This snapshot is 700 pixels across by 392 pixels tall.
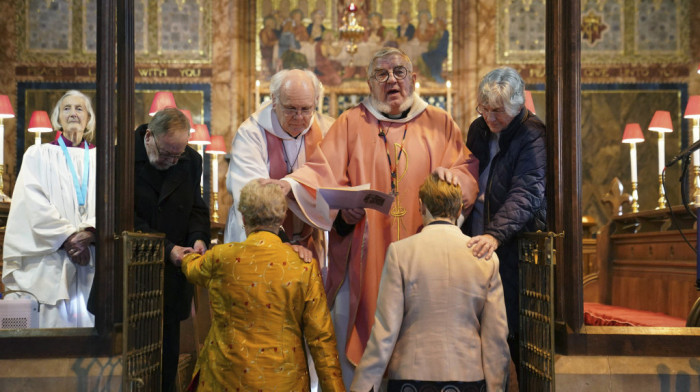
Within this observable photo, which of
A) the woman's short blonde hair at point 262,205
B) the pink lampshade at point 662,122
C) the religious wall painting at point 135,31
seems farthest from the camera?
the religious wall painting at point 135,31

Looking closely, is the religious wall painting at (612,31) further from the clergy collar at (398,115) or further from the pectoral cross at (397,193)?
the pectoral cross at (397,193)

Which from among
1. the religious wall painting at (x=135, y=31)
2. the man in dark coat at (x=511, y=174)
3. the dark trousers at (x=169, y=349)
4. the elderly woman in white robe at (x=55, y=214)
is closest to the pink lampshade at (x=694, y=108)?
the man in dark coat at (x=511, y=174)

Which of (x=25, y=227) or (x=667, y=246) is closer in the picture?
(x=25, y=227)

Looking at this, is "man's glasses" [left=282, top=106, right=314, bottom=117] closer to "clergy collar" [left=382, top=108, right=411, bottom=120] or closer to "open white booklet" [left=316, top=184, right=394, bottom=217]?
"clergy collar" [left=382, top=108, right=411, bottom=120]

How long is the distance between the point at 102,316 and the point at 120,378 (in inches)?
11.6

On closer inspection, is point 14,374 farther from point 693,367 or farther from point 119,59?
point 693,367

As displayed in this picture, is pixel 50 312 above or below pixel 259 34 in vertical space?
below

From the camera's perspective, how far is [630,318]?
15.9 feet

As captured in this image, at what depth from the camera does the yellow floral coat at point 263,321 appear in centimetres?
333

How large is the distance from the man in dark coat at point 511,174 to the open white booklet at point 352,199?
1.62 ft

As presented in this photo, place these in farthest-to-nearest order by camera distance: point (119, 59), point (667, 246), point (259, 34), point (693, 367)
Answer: point (259, 34), point (667, 246), point (119, 59), point (693, 367)

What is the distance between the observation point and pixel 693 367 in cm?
354

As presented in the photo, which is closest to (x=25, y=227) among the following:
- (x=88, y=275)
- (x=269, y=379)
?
(x=88, y=275)

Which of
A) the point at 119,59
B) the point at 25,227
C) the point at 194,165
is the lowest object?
the point at 25,227
